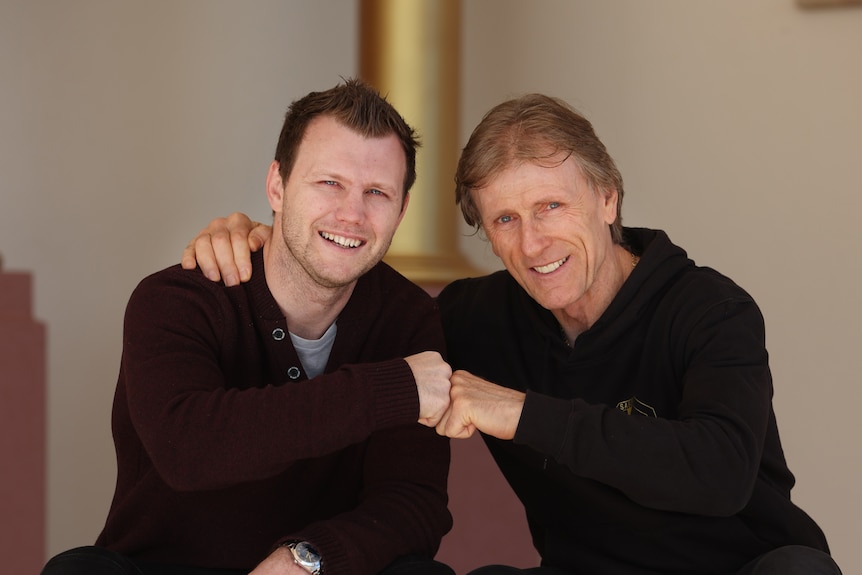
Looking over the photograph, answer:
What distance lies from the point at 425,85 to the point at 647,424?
5.63 ft

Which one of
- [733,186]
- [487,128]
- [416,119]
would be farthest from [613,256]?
[733,186]

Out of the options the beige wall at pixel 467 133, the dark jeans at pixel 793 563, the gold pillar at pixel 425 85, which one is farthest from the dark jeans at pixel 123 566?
the beige wall at pixel 467 133

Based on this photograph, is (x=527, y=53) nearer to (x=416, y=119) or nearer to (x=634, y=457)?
(x=416, y=119)

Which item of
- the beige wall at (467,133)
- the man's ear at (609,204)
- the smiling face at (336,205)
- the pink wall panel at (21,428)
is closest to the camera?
the smiling face at (336,205)

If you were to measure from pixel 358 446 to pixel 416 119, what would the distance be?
139 centimetres

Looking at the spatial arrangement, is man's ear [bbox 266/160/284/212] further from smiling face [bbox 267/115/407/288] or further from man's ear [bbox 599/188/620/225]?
man's ear [bbox 599/188/620/225]

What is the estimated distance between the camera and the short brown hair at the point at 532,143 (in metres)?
1.82

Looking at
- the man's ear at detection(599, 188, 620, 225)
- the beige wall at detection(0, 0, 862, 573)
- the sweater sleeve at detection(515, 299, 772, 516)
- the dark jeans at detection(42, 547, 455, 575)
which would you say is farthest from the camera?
the beige wall at detection(0, 0, 862, 573)

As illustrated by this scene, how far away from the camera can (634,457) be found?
1500mm

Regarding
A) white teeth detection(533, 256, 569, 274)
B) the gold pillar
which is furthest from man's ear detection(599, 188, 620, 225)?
the gold pillar

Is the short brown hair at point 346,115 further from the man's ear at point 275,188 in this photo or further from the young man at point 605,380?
the young man at point 605,380

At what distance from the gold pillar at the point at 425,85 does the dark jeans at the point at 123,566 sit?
139 cm

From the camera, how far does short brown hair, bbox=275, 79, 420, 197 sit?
1.84 meters

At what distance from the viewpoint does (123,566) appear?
1.68 m
